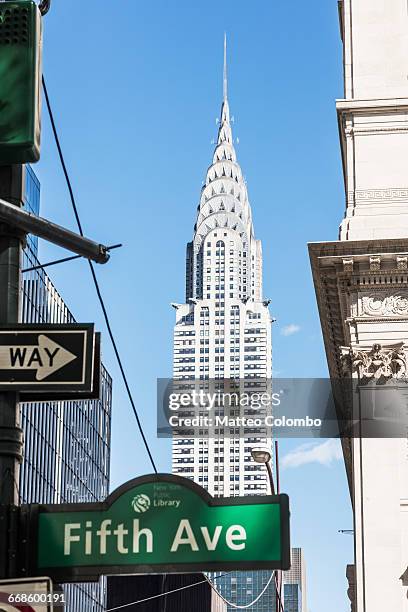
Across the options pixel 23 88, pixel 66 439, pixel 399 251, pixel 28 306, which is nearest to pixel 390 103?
pixel 399 251

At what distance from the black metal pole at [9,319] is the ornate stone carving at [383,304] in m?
27.1

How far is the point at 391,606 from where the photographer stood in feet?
105

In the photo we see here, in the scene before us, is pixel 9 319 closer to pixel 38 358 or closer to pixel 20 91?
pixel 38 358

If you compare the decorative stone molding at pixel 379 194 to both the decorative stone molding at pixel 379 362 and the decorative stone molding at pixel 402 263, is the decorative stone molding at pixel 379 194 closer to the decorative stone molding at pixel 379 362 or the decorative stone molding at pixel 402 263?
the decorative stone molding at pixel 402 263

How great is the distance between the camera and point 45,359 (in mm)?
7602

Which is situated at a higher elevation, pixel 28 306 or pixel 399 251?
pixel 28 306

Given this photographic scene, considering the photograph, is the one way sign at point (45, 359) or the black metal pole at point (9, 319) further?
the one way sign at point (45, 359)

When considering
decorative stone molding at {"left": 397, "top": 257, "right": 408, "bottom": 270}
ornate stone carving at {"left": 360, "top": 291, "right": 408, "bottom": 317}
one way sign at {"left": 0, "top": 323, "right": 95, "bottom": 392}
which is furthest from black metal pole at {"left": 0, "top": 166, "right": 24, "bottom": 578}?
ornate stone carving at {"left": 360, "top": 291, "right": 408, "bottom": 317}

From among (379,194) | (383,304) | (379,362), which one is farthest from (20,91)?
(379,194)

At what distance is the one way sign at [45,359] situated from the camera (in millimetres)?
7566

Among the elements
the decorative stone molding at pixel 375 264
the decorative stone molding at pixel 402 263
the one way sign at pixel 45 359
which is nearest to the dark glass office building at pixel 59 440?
the decorative stone molding at pixel 375 264

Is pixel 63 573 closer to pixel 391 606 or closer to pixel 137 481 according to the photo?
pixel 137 481

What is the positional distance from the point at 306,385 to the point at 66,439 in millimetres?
79130

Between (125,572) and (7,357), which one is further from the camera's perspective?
(7,357)
